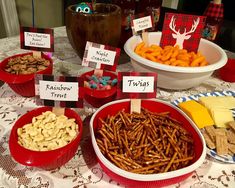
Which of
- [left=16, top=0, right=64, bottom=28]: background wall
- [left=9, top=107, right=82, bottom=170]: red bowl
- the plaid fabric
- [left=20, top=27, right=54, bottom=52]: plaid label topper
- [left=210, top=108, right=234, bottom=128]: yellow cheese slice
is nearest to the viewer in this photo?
[left=9, top=107, right=82, bottom=170]: red bowl

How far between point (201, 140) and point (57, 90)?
1.19ft

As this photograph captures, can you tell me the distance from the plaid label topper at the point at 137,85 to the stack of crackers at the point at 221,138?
0.60 ft

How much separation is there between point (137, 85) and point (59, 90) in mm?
201

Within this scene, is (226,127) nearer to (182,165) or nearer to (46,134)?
(182,165)

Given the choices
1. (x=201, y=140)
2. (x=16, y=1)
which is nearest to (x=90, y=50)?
(x=201, y=140)

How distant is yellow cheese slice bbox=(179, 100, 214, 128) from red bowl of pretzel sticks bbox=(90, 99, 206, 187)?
0.06m

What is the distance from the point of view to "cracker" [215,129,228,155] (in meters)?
0.61

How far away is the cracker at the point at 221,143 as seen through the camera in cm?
61

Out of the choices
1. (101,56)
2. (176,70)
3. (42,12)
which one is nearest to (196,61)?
(176,70)

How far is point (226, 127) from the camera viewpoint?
2.31ft

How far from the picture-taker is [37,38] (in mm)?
818

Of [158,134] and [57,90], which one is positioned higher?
[57,90]

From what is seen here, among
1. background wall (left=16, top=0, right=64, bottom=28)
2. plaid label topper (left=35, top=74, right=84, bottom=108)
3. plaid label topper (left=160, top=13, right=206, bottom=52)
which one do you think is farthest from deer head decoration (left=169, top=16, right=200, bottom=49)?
background wall (left=16, top=0, right=64, bottom=28)

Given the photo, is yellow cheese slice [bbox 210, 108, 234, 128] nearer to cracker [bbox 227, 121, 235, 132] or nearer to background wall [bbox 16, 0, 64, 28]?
cracker [bbox 227, 121, 235, 132]
